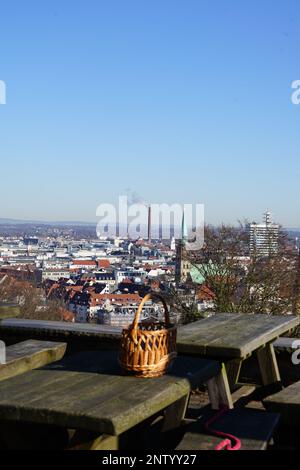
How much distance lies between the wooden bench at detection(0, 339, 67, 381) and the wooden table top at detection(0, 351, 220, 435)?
27cm

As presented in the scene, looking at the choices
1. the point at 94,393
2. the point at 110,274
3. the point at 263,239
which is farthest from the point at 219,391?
the point at 110,274

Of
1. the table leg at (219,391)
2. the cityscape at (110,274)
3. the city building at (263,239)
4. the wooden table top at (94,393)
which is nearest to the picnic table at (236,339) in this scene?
the table leg at (219,391)

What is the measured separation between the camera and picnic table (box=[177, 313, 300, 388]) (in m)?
3.48

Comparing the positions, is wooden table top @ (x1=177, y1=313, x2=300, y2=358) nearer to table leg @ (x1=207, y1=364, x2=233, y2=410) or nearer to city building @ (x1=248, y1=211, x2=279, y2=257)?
table leg @ (x1=207, y1=364, x2=233, y2=410)

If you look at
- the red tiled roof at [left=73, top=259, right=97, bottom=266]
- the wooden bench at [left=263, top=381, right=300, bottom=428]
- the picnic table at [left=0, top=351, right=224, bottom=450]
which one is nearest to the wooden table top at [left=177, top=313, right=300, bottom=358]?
the picnic table at [left=0, top=351, right=224, bottom=450]

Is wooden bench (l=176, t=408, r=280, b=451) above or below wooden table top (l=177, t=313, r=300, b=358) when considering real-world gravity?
below

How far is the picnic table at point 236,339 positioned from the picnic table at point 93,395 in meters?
0.19

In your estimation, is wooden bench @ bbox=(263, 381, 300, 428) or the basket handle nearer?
the basket handle

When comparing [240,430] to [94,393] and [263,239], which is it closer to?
[94,393]

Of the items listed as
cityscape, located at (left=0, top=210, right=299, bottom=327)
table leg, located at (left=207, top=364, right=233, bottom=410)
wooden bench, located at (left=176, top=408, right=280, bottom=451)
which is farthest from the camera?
cityscape, located at (left=0, top=210, right=299, bottom=327)

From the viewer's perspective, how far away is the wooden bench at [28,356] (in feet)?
10.9
